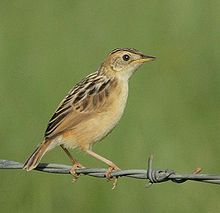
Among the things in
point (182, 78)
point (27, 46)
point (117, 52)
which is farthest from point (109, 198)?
point (27, 46)

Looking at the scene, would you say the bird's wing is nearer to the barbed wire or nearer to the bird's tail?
the bird's tail

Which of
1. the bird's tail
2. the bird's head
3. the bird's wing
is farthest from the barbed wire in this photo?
the bird's head

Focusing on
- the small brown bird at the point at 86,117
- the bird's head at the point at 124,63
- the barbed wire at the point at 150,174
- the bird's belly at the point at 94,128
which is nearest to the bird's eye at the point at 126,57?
the bird's head at the point at 124,63

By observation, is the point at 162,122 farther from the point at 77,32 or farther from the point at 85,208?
the point at 77,32

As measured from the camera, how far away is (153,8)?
49.1 ft

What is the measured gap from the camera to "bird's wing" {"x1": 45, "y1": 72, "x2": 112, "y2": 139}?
9047 mm

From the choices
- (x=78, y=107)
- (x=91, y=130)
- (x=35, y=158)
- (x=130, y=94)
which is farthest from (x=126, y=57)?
(x=130, y=94)

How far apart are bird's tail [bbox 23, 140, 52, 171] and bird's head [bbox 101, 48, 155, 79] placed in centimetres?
114

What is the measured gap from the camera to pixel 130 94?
12.7 meters

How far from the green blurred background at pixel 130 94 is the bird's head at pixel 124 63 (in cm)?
177

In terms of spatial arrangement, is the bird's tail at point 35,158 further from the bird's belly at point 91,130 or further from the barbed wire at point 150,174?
the bird's belly at point 91,130

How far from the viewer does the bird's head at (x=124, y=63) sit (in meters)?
9.68

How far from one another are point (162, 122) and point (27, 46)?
2.90 meters

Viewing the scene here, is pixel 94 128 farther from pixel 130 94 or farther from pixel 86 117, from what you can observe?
pixel 130 94
